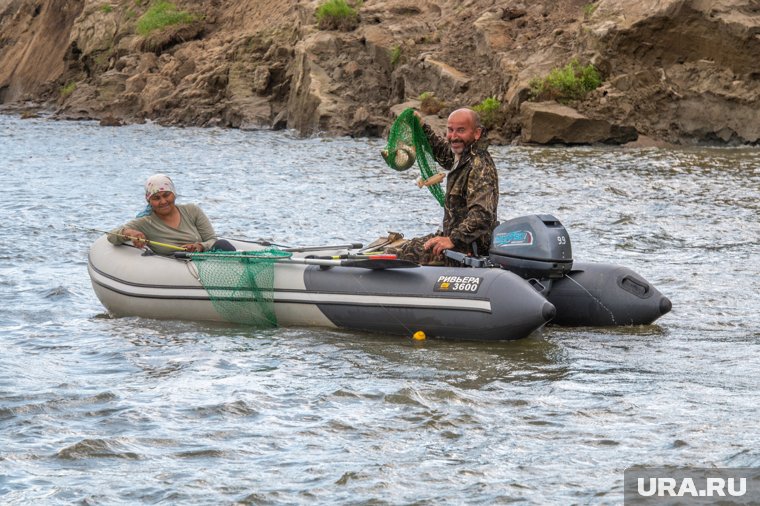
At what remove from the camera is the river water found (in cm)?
510

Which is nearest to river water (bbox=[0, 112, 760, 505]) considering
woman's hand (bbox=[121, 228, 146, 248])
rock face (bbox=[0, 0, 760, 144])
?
woman's hand (bbox=[121, 228, 146, 248])

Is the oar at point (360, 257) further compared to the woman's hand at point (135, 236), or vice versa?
the woman's hand at point (135, 236)

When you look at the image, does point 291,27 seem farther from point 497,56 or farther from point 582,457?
point 582,457

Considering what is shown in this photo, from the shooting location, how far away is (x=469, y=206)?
828cm

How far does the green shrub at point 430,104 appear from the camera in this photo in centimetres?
2577

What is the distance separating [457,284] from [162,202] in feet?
8.80

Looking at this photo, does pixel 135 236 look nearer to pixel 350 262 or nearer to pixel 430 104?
pixel 350 262

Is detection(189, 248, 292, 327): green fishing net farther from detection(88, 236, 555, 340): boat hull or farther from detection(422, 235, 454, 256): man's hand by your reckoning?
detection(422, 235, 454, 256): man's hand

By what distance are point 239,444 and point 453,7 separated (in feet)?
85.3

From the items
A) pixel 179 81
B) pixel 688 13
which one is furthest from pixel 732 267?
pixel 179 81

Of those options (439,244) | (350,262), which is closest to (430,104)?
(439,244)

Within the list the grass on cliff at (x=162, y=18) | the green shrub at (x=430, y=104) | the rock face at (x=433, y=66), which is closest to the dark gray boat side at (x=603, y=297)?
the rock face at (x=433, y=66)

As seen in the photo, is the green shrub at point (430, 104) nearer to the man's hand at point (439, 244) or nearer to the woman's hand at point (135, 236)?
the woman's hand at point (135, 236)

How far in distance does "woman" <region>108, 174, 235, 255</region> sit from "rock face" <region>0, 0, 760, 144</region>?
14.6 m
